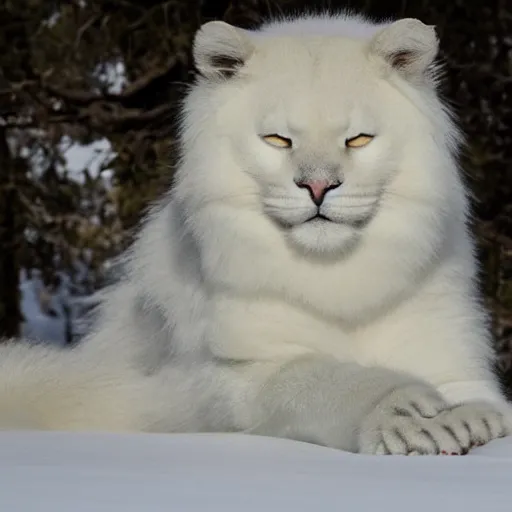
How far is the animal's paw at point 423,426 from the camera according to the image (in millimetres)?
2414

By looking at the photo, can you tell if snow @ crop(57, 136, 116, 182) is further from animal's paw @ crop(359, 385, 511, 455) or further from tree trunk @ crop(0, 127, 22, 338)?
animal's paw @ crop(359, 385, 511, 455)

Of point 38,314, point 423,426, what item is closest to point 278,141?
point 423,426

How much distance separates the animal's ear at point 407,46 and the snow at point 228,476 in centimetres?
99

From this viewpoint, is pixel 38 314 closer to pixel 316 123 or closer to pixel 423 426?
pixel 316 123

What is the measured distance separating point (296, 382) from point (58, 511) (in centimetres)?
114

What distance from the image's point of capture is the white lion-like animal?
283 centimetres

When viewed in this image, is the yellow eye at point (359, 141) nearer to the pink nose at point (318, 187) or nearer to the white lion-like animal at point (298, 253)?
the white lion-like animal at point (298, 253)

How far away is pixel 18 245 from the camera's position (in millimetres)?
7109

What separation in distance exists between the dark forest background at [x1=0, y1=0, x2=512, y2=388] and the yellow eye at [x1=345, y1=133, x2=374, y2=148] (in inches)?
146

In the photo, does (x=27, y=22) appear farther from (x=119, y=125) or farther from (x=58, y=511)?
(x=58, y=511)

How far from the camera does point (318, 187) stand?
2.75 metres

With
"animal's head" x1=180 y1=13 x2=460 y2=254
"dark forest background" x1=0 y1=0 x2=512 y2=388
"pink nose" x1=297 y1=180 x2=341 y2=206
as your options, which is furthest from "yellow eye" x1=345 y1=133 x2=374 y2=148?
"dark forest background" x1=0 y1=0 x2=512 y2=388

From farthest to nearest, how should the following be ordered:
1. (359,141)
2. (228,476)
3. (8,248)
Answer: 1. (8,248)
2. (359,141)
3. (228,476)

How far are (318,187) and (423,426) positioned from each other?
1.96 ft
